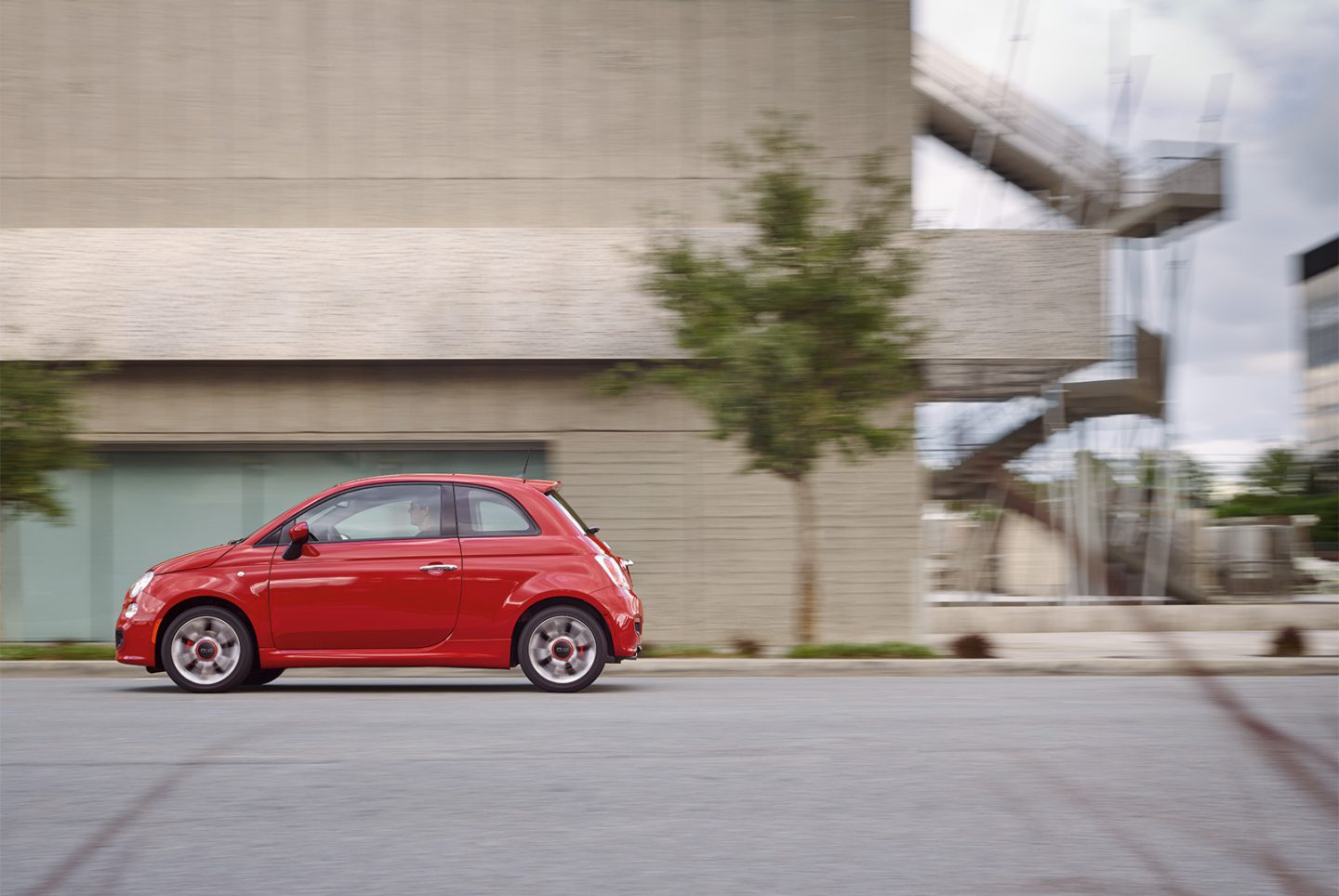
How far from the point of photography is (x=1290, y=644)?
51.5 feet

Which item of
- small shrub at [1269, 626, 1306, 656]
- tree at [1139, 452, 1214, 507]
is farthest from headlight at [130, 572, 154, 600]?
tree at [1139, 452, 1214, 507]

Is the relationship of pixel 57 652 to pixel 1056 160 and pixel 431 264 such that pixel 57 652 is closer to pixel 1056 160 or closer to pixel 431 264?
pixel 431 264

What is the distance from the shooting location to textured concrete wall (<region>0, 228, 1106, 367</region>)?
1995cm

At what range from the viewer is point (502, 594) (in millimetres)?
10773

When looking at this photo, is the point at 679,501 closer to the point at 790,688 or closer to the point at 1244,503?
the point at 790,688

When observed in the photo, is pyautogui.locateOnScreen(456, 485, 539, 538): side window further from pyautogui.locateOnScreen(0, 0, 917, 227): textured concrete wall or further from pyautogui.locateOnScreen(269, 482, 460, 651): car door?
pyautogui.locateOnScreen(0, 0, 917, 227): textured concrete wall

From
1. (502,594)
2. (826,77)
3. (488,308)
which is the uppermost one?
(826,77)

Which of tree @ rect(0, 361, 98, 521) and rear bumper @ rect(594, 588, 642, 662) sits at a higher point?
tree @ rect(0, 361, 98, 521)

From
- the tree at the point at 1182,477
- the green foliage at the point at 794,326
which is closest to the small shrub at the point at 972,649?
the green foliage at the point at 794,326

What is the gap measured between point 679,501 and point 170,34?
9985 millimetres

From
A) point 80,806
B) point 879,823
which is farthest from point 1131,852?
point 80,806

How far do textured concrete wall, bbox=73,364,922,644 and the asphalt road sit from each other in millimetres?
10087

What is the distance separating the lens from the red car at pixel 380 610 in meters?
10.8

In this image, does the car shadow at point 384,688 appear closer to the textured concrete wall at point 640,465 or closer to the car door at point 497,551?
the car door at point 497,551
